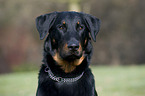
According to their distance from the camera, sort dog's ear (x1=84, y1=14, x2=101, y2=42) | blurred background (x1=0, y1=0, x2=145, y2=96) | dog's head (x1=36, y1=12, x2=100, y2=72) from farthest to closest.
→ blurred background (x1=0, y1=0, x2=145, y2=96), dog's ear (x1=84, y1=14, x2=101, y2=42), dog's head (x1=36, y1=12, x2=100, y2=72)

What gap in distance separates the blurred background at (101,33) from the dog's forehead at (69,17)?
608 inches

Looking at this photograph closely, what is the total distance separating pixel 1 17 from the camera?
19531mm

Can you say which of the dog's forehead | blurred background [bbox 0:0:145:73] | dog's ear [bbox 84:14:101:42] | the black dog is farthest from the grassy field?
blurred background [bbox 0:0:145:73]

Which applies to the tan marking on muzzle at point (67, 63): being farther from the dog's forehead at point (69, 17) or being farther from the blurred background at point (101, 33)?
the blurred background at point (101, 33)

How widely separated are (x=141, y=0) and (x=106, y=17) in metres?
2.99

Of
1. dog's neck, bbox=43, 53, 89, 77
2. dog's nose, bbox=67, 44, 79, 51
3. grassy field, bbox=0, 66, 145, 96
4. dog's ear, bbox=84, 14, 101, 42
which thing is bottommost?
grassy field, bbox=0, 66, 145, 96

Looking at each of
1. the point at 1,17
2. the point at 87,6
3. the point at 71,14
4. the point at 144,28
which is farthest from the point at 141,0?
the point at 71,14

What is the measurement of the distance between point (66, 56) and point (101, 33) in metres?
16.6

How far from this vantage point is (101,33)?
20234 mm

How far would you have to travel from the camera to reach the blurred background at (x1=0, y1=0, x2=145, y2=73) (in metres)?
19.6

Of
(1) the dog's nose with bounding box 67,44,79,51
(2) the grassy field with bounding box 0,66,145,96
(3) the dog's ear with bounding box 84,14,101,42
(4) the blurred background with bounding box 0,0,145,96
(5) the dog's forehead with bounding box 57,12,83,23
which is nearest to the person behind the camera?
(1) the dog's nose with bounding box 67,44,79,51

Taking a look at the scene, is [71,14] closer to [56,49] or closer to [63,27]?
[63,27]

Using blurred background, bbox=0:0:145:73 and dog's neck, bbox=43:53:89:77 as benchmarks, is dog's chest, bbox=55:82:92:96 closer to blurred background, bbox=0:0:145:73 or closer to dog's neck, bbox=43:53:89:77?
dog's neck, bbox=43:53:89:77

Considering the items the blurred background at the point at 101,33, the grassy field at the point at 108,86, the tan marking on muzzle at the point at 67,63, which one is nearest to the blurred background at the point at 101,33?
the blurred background at the point at 101,33
